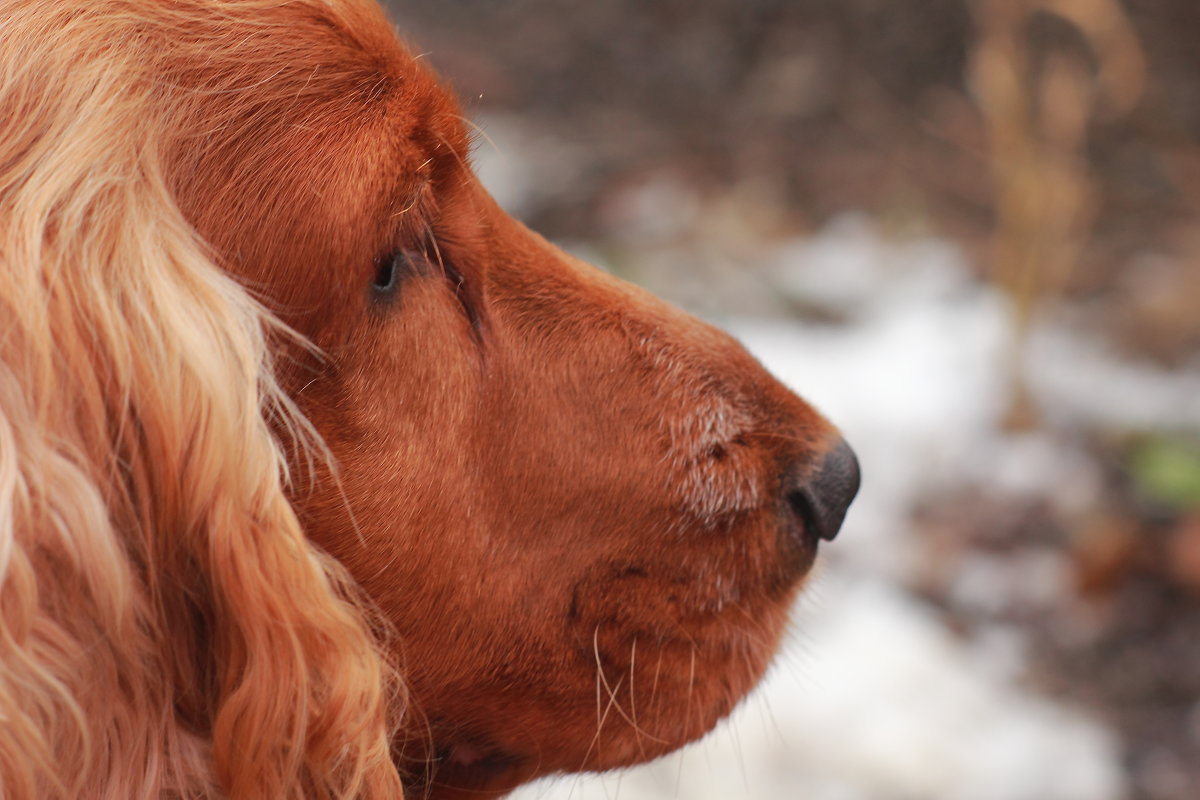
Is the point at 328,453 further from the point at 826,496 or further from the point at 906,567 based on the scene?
the point at 906,567

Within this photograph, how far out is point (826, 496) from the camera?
202 centimetres

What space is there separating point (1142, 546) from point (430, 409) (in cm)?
302

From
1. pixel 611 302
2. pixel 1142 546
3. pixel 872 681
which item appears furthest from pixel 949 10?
pixel 611 302

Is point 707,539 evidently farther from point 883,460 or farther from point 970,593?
point 883,460

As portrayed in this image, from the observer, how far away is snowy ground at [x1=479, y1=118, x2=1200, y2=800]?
349 centimetres

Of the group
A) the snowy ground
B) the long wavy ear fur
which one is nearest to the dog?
the long wavy ear fur

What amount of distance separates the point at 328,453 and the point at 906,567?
2951 mm

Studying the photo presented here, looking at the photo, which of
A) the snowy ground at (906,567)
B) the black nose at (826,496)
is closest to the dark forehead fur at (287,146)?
the black nose at (826,496)

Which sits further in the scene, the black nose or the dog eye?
the black nose

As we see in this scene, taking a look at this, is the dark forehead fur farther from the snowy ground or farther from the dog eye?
the snowy ground

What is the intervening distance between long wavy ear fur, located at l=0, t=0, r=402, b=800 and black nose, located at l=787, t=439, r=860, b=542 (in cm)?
75

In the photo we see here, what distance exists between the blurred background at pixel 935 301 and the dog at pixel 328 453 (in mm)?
354

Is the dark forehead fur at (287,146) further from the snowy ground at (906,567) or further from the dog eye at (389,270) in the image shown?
the snowy ground at (906,567)

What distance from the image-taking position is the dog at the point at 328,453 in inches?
56.1
